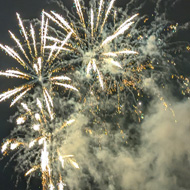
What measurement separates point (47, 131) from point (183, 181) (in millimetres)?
13951

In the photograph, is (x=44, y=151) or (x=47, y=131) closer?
(x=44, y=151)

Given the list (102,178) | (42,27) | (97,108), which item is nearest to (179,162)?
(102,178)

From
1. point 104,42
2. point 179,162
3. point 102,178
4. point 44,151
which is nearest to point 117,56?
point 104,42

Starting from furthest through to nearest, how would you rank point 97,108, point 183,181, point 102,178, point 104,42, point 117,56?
point 183,181, point 102,178, point 97,108, point 117,56, point 104,42

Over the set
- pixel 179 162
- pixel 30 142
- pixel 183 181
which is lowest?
pixel 183 181

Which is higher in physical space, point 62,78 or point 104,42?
point 104,42

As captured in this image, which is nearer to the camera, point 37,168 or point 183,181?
point 37,168

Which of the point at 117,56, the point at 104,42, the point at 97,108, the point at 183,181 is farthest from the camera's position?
the point at 183,181

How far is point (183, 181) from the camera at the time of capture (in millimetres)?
17453

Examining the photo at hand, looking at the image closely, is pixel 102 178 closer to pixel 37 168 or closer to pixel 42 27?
pixel 37 168

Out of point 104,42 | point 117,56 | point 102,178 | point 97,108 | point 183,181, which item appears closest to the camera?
point 104,42

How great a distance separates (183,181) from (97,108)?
40.8 feet

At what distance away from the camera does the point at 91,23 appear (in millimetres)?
8922

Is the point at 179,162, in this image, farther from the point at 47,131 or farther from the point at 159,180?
the point at 47,131
